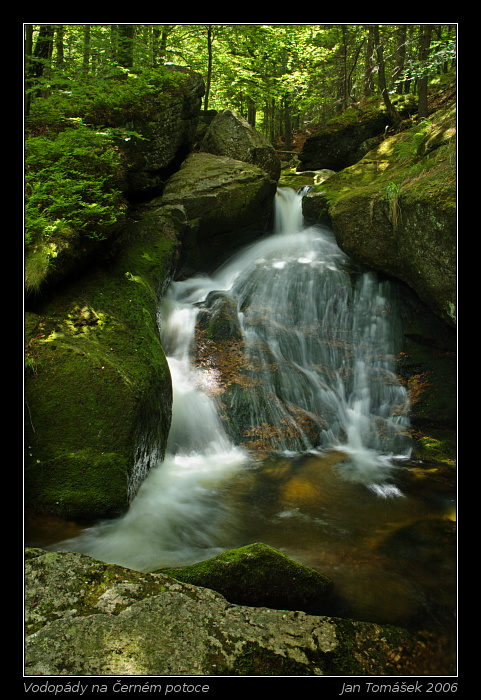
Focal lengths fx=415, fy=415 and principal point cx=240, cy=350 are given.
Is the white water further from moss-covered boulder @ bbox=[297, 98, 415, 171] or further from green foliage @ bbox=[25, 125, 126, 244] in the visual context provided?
moss-covered boulder @ bbox=[297, 98, 415, 171]

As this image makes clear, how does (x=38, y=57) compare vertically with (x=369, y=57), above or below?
below

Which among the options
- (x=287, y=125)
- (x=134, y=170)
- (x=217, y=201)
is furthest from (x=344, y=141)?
(x=134, y=170)

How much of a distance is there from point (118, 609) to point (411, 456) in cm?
518

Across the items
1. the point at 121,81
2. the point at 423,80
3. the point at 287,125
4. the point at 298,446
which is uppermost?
the point at 287,125

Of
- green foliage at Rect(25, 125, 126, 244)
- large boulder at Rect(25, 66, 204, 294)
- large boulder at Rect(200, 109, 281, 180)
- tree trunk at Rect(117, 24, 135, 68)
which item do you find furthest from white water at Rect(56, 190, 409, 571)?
tree trunk at Rect(117, 24, 135, 68)

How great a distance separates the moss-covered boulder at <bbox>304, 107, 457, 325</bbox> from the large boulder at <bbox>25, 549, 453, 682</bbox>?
5.16 meters

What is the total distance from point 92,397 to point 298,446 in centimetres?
333

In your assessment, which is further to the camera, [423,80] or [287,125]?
[287,125]

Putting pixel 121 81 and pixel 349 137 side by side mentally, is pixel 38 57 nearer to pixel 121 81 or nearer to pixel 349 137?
pixel 121 81

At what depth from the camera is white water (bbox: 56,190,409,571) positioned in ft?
14.3

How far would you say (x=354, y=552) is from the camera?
409cm

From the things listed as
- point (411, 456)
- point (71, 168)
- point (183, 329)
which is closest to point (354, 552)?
point (411, 456)

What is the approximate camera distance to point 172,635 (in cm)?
256

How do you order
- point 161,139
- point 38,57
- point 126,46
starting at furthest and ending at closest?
point 126,46, point 161,139, point 38,57
